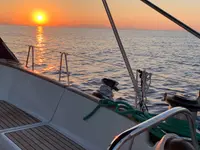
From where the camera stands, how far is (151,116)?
2.39 metres

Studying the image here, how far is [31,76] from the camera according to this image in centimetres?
367

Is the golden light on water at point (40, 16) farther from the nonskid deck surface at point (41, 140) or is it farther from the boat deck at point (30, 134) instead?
the nonskid deck surface at point (41, 140)

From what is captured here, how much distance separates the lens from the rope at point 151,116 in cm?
209

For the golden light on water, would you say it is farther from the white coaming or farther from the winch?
the winch

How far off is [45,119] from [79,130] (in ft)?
1.77

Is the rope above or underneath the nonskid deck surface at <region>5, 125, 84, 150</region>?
above

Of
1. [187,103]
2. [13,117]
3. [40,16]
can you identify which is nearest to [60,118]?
[13,117]

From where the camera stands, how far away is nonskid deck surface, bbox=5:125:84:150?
2.56 m

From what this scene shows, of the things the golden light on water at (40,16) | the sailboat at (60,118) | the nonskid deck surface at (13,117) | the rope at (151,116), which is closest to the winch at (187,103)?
the rope at (151,116)

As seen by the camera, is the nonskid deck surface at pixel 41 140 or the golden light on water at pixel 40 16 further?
the golden light on water at pixel 40 16

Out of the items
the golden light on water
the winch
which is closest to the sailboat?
the winch

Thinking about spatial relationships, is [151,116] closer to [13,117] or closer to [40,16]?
[13,117]

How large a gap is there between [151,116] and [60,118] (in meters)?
1.05

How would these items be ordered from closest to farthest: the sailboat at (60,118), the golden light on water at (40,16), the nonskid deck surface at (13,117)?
1. the sailboat at (60,118)
2. the nonskid deck surface at (13,117)
3. the golden light on water at (40,16)
